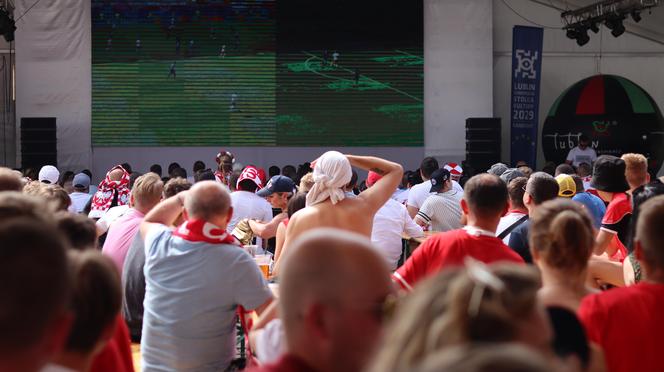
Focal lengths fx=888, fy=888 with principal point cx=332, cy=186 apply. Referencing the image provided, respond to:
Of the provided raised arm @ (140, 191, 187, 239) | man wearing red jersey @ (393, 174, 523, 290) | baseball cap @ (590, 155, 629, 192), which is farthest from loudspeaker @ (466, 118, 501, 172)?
man wearing red jersey @ (393, 174, 523, 290)

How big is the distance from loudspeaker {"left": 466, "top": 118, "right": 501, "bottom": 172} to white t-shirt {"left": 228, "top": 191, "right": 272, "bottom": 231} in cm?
847

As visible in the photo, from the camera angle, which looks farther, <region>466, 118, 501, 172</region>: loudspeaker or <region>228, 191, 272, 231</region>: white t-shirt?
<region>466, 118, 501, 172</region>: loudspeaker

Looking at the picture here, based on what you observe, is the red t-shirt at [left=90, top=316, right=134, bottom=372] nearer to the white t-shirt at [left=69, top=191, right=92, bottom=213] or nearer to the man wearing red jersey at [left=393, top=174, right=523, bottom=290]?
the man wearing red jersey at [left=393, top=174, right=523, bottom=290]

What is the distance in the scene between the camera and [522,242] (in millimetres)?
4227

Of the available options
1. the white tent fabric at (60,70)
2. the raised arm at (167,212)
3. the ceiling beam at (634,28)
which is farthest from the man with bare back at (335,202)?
the ceiling beam at (634,28)

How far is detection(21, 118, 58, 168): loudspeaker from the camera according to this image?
1457 centimetres

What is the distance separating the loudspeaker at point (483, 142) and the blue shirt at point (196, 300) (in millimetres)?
11607

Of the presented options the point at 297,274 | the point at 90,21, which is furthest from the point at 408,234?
the point at 90,21

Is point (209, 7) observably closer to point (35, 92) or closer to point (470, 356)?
point (35, 92)

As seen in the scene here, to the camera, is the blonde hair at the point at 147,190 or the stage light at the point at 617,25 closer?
the blonde hair at the point at 147,190

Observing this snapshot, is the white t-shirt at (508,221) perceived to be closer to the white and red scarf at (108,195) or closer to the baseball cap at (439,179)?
the baseball cap at (439,179)

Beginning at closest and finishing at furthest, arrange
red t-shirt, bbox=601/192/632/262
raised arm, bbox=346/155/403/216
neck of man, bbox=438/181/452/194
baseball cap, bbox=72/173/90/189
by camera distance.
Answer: raised arm, bbox=346/155/403/216
red t-shirt, bbox=601/192/632/262
neck of man, bbox=438/181/452/194
baseball cap, bbox=72/173/90/189

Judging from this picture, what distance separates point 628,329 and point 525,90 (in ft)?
44.3

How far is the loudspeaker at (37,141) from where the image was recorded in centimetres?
1457
